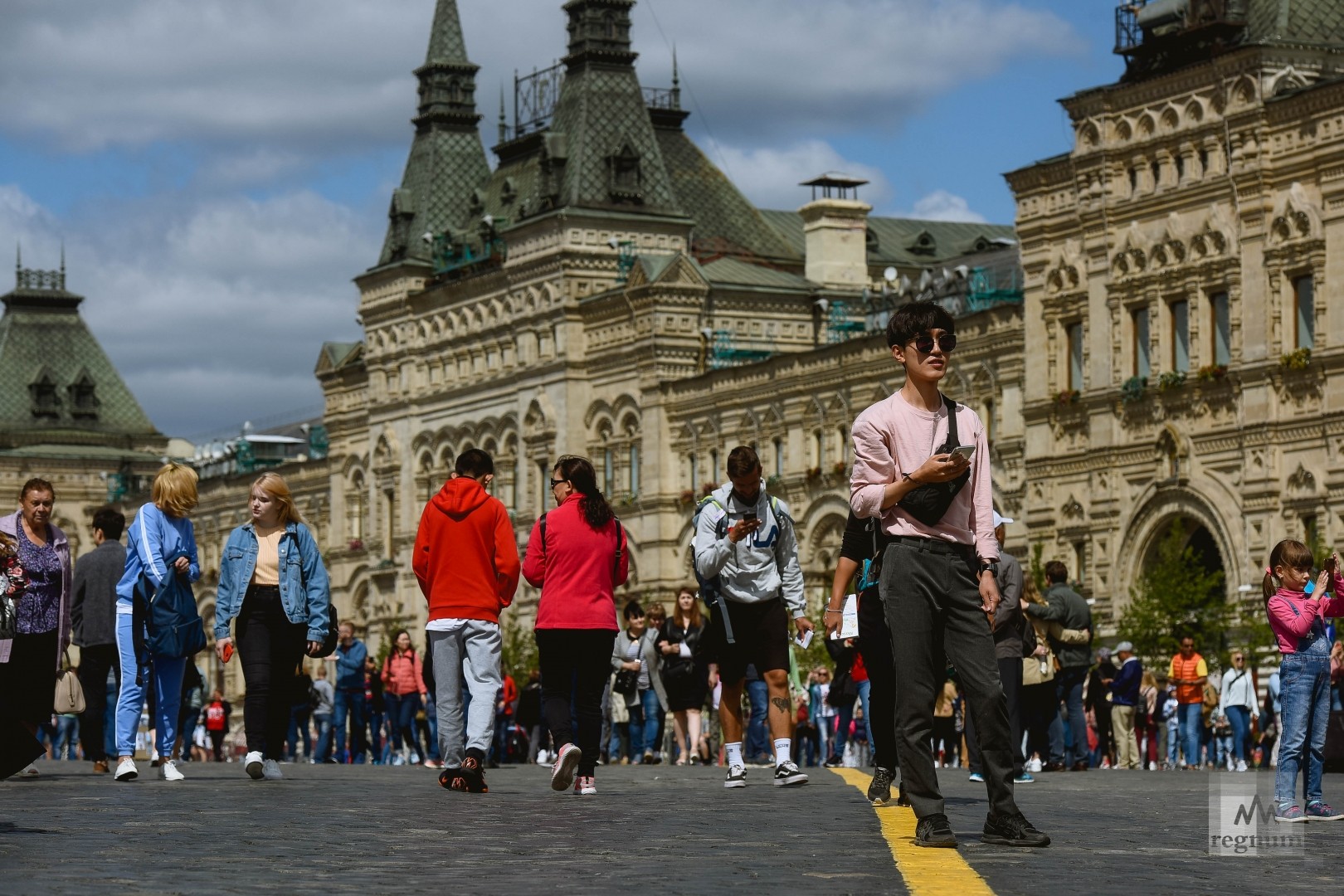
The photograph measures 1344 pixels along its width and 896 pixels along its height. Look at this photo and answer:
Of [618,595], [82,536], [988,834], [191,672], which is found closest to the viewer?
[988,834]

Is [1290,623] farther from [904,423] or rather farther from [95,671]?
[95,671]

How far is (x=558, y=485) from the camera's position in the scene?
17.4 metres

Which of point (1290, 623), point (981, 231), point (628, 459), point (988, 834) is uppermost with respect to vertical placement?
point (981, 231)

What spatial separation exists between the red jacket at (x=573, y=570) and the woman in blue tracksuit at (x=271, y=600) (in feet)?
5.90

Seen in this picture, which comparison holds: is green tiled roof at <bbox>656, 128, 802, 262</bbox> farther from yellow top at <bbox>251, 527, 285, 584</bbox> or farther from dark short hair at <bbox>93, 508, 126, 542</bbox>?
yellow top at <bbox>251, 527, 285, 584</bbox>

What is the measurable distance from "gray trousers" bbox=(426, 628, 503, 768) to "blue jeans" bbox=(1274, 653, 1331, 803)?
4.91 m

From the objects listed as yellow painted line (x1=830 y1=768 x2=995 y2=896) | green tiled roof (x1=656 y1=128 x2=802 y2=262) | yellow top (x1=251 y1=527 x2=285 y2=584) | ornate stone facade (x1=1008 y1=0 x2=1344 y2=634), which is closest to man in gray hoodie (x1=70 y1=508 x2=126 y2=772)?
yellow top (x1=251 y1=527 x2=285 y2=584)

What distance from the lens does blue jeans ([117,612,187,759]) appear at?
19062 millimetres

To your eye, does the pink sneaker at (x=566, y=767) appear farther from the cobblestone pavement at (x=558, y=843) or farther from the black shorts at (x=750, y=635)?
the black shorts at (x=750, y=635)

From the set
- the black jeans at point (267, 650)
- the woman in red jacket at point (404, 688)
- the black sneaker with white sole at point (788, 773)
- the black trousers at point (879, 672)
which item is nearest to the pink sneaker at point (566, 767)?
the black trousers at point (879, 672)

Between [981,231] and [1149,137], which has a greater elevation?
[981,231]


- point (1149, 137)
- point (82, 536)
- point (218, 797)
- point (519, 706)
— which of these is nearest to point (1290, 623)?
point (218, 797)

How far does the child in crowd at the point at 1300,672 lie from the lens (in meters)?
16.0

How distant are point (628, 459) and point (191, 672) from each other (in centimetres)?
5107
